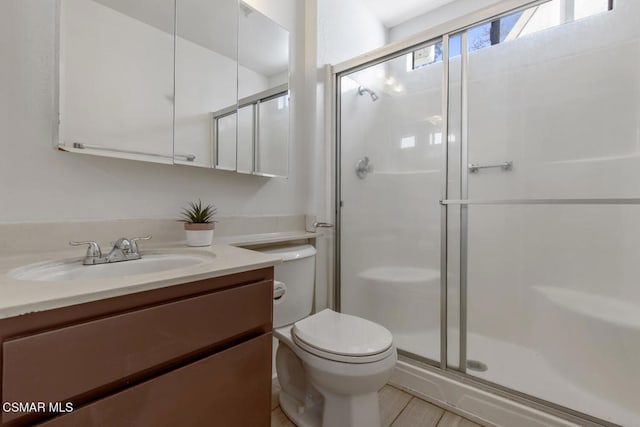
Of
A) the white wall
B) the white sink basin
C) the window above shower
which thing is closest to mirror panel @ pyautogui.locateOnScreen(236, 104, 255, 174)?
the white wall

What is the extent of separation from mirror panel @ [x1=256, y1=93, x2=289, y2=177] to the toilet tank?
0.44 meters

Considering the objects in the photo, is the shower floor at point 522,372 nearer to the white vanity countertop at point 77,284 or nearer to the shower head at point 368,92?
→ the white vanity countertop at point 77,284

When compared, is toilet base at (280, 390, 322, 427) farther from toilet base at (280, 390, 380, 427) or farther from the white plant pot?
the white plant pot

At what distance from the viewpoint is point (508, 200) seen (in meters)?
1.40

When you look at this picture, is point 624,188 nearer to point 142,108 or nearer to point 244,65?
point 244,65

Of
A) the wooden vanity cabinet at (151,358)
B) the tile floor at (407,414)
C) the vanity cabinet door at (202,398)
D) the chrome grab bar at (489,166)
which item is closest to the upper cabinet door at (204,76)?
the wooden vanity cabinet at (151,358)

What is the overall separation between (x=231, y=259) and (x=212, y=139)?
67 cm

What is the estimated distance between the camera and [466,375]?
55.3 inches

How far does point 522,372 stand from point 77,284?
193cm

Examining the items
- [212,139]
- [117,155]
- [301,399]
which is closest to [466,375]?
[301,399]

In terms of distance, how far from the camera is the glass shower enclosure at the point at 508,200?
4.81 feet

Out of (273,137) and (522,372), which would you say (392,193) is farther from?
(522,372)

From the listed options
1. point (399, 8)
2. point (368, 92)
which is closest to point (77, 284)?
point (368, 92)

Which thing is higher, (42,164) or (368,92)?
(368,92)
